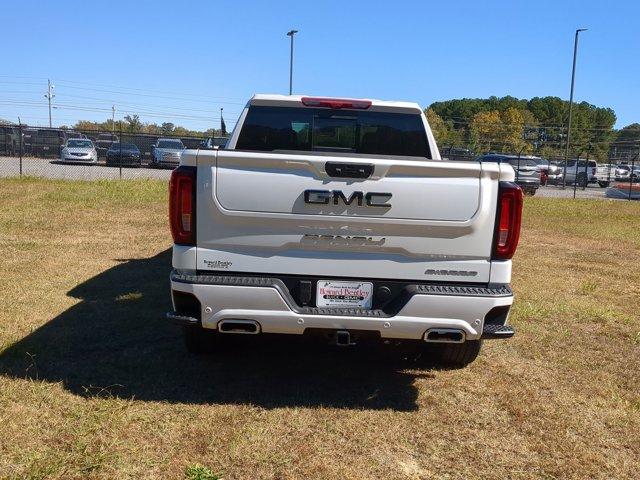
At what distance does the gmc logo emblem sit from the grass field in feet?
4.47

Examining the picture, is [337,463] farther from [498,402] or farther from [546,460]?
[498,402]

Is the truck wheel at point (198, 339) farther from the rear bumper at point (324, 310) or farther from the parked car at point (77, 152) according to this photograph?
the parked car at point (77, 152)

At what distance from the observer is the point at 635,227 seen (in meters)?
15.9

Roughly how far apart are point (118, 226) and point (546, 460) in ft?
32.1

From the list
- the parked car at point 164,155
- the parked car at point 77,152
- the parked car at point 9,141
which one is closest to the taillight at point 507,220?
the parked car at point 164,155

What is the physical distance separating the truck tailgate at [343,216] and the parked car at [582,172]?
3479 centimetres

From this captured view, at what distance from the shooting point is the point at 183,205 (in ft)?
11.9

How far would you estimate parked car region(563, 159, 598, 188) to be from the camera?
35859mm

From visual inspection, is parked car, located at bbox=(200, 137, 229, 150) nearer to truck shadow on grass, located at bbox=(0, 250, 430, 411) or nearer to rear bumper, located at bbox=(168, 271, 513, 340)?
rear bumper, located at bbox=(168, 271, 513, 340)

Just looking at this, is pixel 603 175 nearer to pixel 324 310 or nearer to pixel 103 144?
pixel 103 144

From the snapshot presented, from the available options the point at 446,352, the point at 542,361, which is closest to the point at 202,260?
the point at 446,352

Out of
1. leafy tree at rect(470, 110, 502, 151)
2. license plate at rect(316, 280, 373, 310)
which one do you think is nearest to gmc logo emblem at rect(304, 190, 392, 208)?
license plate at rect(316, 280, 373, 310)

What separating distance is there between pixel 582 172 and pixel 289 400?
36345 mm

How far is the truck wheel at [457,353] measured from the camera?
180 inches
